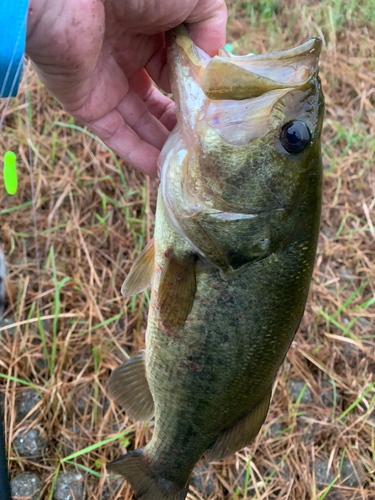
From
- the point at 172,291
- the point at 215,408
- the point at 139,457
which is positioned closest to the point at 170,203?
the point at 172,291

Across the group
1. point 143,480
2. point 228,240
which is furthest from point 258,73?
point 143,480

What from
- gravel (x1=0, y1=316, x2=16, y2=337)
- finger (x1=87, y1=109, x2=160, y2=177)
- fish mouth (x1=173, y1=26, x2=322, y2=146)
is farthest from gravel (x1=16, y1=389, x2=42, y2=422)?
fish mouth (x1=173, y1=26, x2=322, y2=146)

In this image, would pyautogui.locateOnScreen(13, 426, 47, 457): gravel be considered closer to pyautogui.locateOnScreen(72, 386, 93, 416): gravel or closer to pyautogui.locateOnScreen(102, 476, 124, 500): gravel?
pyautogui.locateOnScreen(72, 386, 93, 416): gravel

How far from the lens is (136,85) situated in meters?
1.79

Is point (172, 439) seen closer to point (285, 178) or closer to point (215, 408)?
point (215, 408)

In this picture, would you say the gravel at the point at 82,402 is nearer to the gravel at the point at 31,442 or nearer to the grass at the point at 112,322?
the grass at the point at 112,322

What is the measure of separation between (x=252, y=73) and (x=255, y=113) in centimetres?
11

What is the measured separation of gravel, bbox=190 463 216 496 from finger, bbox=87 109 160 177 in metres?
1.61

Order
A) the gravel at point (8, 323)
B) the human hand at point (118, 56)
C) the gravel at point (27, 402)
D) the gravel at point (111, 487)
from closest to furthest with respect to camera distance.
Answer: the human hand at point (118, 56) < the gravel at point (111, 487) < the gravel at point (27, 402) < the gravel at point (8, 323)

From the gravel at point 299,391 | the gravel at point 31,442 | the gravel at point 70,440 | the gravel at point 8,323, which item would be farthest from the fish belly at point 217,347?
the gravel at point 8,323

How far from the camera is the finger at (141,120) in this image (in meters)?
1.76

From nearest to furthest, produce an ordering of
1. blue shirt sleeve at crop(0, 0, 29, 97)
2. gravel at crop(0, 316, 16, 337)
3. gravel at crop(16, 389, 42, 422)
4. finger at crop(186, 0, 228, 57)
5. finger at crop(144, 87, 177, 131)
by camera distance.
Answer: blue shirt sleeve at crop(0, 0, 29, 97) → finger at crop(186, 0, 228, 57) → finger at crop(144, 87, 177, 131) → gravel at crop(16, 389, 42, 422) → gravel at crop(0, 316, 16, 337)

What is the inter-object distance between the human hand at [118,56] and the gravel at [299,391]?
1.56 metres

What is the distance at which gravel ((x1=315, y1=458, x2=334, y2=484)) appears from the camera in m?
2.16
